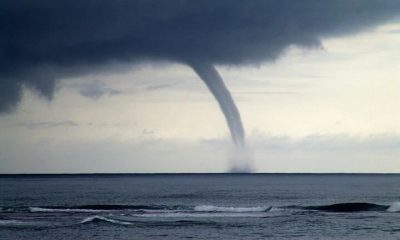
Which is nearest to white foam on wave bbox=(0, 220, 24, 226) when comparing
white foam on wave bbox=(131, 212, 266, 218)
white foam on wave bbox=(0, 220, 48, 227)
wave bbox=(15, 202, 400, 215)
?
white foam on wave bbox=(0, 220, 48, 227)

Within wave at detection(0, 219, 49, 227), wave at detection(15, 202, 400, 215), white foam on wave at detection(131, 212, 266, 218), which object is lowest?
wave at detection(0, 219, 49, 227)

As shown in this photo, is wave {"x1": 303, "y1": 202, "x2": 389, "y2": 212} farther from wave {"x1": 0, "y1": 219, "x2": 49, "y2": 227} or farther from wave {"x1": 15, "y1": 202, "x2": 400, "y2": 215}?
wave {"x1": 0, "y1": 219, "x2": 49, "y2": 227}

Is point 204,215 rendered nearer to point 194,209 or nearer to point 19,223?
point 194,209

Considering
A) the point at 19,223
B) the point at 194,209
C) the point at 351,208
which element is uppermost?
the point at 351,208

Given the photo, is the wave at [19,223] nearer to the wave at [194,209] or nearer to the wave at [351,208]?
the wave at [194,209]

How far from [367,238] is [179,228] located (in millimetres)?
14195

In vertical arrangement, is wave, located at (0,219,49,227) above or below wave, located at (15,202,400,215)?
below

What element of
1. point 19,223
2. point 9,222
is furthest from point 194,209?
point 9,222

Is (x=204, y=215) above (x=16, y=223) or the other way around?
above

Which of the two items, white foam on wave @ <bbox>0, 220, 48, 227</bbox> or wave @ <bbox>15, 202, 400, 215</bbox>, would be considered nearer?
white foam on wave @ <bbox>0, 220, 48, 227</bbox>

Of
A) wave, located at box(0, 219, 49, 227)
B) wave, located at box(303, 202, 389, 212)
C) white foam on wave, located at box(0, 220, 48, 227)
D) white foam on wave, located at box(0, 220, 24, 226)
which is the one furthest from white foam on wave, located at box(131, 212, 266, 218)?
white foam on wave, located at box(0, 220, 24, 226)

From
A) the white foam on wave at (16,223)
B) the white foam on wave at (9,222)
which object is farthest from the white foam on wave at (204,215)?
the white foam on wave at (9,222)

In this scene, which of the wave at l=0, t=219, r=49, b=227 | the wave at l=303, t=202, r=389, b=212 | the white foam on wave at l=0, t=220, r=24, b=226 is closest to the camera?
the wave at l=0, t=219, r=49, b=227

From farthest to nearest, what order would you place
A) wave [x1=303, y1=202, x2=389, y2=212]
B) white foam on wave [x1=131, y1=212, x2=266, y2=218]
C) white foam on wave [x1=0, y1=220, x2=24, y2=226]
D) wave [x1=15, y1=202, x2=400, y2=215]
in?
wave [x1=303, y1=202, x2=389, y2=212] < wave [x1=15, y1=202, x2=400, y2=215] < white foam on wave [x1=131, y1=212, x2=266, y2=218] < white foam on wave [x1=0, y1=220, x2=24, y2=226]
